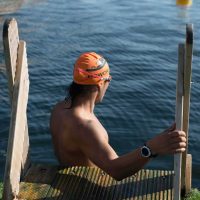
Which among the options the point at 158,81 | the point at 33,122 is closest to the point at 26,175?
the point at 33,122

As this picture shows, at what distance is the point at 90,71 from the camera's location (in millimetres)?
5562

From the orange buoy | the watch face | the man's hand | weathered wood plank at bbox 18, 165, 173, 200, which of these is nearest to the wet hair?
weathered wood plank at bbox 18, 165, 173, 200

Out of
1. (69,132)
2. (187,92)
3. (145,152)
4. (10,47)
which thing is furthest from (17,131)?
(187,92)

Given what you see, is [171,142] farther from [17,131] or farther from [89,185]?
[17,131]

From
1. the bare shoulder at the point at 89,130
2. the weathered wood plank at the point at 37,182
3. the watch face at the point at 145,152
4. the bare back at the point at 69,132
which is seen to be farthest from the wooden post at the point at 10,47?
the watch face at the point at 145,152

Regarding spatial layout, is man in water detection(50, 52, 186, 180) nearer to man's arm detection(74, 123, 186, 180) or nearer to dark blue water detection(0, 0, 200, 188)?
man's arm detection(74, 123, 186, 180)

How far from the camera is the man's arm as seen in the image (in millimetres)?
4648

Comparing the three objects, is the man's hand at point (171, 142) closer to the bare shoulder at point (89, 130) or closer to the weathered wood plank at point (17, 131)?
the bare shoulder at point (89, 130)

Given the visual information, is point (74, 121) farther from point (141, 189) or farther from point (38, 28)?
point (38, 28)

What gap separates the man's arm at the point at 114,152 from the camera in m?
4.65

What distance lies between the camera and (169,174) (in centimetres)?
618

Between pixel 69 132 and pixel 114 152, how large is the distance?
0.63m

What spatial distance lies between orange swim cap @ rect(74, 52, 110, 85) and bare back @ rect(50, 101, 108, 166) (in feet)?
1.21

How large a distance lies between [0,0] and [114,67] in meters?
10.8
